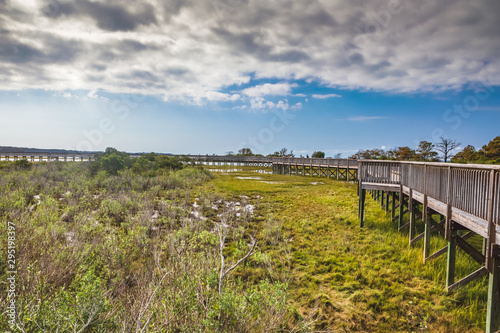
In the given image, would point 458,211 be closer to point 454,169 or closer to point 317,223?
point 454,169

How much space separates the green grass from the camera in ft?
18.2

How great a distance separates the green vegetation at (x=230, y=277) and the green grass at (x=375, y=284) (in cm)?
3

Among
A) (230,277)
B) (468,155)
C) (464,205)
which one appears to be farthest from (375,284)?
(468,155)

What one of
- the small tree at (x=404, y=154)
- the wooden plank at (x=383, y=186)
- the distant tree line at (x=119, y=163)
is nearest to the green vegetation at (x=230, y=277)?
the wooden plank at (x=383, y=186)

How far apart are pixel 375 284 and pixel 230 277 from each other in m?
4.08

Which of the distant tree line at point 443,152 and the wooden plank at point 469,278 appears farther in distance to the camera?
the distant tree line at point 443,152

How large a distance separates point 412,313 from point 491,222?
2.73 m

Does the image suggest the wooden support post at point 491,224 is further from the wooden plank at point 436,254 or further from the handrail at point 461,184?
the wooden plank at point 436,254

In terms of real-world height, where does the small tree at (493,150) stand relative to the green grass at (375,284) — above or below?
above

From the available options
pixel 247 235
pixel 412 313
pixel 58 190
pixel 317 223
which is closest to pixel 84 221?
pixel 247 235

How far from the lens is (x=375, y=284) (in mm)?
7023

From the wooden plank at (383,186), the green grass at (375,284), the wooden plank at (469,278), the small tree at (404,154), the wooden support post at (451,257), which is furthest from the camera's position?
the small tree at (404,154)

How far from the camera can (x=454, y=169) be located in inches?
247

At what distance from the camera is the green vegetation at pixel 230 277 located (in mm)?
3930
